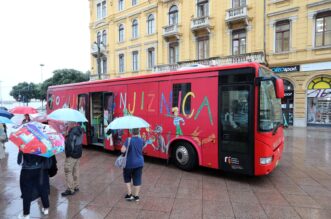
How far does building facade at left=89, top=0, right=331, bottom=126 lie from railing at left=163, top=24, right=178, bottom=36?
0.10 meters

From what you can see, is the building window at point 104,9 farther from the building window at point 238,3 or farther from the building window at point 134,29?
the building window at point 238,3

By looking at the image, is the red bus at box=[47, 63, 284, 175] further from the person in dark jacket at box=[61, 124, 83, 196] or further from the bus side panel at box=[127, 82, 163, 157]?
the person in dark jacket at box=[61, 124, 83, 196]

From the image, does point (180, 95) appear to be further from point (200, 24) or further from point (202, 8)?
point (202, 8)

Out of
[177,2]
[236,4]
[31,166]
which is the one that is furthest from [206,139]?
[177,2]

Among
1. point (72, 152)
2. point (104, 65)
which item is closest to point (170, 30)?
point (104, 65)

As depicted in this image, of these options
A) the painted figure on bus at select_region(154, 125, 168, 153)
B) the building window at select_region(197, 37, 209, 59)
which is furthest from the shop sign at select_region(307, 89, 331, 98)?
the painted figure on bus at select_region(154, 125, 168, 153)

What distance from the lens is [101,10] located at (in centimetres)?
3059

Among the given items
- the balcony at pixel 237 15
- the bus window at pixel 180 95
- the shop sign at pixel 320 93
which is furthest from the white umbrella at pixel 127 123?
the balcony at pixel 237 15

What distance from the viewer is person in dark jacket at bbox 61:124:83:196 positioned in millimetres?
4590

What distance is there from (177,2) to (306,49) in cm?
1295

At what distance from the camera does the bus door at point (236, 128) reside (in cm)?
525

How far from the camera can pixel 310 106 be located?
57.3ft

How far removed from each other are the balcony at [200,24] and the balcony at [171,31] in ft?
5.98

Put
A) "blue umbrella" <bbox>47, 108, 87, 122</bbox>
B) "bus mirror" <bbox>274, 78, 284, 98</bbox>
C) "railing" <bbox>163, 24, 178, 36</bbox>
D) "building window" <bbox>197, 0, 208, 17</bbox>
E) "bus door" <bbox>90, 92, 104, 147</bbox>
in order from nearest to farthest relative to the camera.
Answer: "blue umbrella" <bbox>47, 108, 87, 122</bbox>
"bus mirror" <bbox>274, 78, 284, 98</bbox>
"bus door" <bbox>90, 92, 104, 147</bbox>
"building window" <bbox>197, 0, 208, 17</bbox>
"railing" <bbox>163, 24, 178, 36</bbox>
